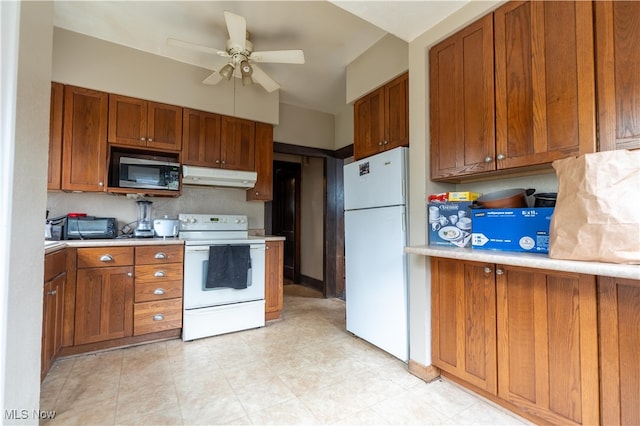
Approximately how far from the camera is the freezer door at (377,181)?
6.96 ft

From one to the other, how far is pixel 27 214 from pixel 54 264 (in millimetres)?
1208

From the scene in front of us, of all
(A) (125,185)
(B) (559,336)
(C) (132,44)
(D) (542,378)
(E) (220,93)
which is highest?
(C) (132,44)

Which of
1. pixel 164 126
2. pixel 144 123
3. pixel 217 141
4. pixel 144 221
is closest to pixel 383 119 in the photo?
pixel 217 141

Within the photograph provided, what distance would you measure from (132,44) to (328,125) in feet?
8.00

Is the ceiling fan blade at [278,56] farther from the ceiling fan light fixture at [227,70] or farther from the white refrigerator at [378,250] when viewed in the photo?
the white refrigerator at [378,250]

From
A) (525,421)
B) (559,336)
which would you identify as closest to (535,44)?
(559,336)

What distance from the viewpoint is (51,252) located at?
6.17ft

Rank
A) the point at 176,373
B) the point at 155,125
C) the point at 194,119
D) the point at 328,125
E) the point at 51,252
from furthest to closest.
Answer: the point at 328,125 < the point at 194,119 < the point at 155,125 < the point at 176,373 < the point at 51,252

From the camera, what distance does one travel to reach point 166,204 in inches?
124

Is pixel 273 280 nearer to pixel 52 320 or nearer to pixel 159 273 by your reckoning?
pixel 159 273

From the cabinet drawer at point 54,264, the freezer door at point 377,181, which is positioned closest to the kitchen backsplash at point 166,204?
the cabinet drawer at point 54,264

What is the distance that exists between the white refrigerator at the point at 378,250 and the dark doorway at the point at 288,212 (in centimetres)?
258

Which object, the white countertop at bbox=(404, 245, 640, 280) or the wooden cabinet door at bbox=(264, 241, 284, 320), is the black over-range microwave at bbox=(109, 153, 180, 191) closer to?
the wooden cabinet door at bbox=(264, 241, 284, 320)

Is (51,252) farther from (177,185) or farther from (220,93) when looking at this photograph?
(220,93)
